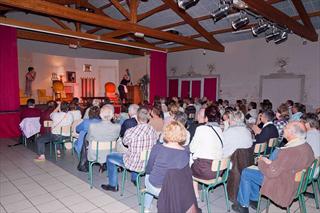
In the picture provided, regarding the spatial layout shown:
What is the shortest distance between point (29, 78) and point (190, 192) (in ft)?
34.3

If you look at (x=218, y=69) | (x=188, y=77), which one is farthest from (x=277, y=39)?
(x=188, y=77)

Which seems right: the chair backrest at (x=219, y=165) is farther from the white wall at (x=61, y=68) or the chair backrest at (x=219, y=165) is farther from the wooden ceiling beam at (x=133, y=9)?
the white wall at (x=61, y=68)

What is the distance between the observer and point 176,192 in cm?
193

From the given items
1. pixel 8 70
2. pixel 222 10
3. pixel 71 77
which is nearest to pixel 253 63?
pixel 222 10

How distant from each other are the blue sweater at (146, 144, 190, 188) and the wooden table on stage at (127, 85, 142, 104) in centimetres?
889

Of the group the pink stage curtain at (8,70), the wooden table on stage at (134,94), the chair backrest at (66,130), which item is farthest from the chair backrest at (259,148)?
the wooden table on stage at (134,94)

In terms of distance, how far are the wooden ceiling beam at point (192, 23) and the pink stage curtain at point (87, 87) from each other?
7317 mm

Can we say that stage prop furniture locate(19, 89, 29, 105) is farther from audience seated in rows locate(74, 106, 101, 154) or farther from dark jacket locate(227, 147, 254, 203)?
dark jacket locate(227, 147, 254, 203)

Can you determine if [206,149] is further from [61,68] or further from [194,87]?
[61,68]

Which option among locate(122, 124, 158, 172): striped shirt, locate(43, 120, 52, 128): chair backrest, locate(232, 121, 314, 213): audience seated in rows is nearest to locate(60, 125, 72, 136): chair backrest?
locate(43, 120, 52, 128): chair backrest

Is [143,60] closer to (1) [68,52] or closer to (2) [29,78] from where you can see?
(1) [68,52]

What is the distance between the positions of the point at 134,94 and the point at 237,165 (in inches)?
339

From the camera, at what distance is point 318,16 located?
6.07m

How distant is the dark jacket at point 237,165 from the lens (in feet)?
9.23
